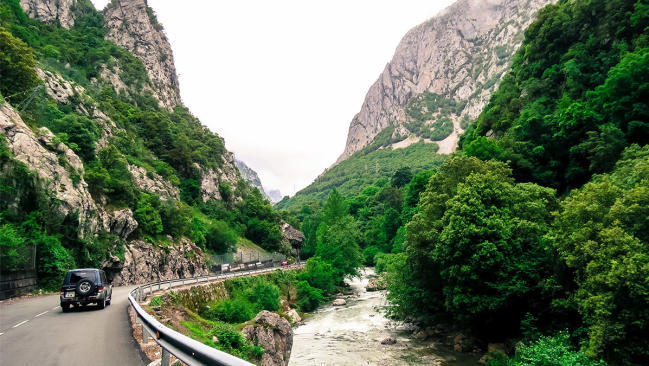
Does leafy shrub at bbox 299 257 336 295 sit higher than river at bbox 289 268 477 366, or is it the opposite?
Answer: leafy shrub at bbox 299 257 336 295

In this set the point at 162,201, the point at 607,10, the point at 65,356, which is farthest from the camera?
the point at 162,201

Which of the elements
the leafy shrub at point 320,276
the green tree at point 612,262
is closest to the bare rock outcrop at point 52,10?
the leafy shrub at point 320,276

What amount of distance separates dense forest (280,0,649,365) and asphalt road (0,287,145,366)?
18.7 metres

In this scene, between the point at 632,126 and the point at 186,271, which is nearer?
the point at 632,126

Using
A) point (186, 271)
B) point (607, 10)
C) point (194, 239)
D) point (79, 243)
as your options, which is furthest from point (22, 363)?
point (607, 10)

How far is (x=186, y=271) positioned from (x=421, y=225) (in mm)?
36016

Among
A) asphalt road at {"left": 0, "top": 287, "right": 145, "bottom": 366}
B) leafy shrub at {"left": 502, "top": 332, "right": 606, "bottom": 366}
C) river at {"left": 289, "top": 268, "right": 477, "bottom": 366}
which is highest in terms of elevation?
asphalt road at {"left": 0, "top": 287, "right": 145, "bottom": 366}

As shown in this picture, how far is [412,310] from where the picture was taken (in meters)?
31.2

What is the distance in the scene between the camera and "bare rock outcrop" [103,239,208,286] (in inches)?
1531

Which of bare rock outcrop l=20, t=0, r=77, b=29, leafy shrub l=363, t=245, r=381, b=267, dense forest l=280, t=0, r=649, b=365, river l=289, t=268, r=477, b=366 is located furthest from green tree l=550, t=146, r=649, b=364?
bare rock outcrop l=20, t=0, r=77, b=29

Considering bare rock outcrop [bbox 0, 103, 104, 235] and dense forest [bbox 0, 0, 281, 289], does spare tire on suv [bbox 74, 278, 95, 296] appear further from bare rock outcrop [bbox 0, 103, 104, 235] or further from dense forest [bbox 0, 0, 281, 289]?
bare rock outcrop [bbox 0, 103, 104, 235]

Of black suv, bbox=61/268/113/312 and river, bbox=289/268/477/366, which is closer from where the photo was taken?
black suv, bbox=61/268/113/312

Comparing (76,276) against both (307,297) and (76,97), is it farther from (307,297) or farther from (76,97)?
(76,97)

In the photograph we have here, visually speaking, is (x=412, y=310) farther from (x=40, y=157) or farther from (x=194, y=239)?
(x=194, y=239)
